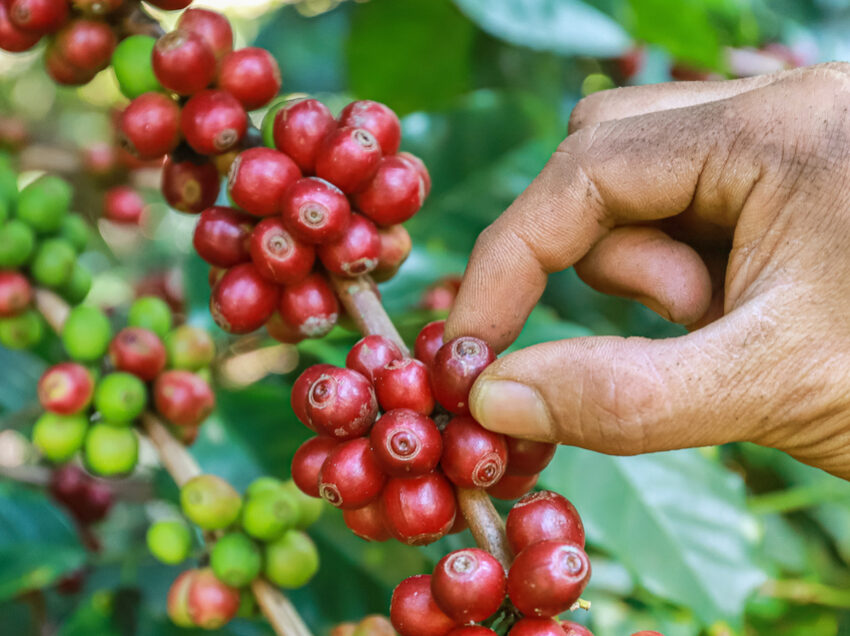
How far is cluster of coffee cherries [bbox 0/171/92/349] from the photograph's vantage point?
4.26 feet

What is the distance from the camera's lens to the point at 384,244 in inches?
41.4

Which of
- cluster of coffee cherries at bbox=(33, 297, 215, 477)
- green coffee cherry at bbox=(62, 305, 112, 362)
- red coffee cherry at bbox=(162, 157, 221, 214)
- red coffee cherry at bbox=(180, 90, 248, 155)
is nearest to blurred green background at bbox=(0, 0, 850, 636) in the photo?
cluster of coffee cherries at bbox=(33, 297, 215, 477)

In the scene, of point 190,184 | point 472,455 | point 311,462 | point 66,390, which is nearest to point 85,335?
point 66,390

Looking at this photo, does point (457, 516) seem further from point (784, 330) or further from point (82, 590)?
point (82, 590)

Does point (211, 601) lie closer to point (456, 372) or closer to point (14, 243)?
point (456, 372)

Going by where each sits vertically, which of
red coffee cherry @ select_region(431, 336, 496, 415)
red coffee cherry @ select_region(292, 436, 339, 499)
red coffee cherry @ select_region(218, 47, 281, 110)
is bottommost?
red coffee cherry @ select_region(292, 436, 339, 499)

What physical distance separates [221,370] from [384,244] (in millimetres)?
1085

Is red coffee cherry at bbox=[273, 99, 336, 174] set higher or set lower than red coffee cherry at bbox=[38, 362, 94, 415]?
higher

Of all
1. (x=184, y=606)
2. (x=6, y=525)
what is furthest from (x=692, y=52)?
(x=6, y=525)

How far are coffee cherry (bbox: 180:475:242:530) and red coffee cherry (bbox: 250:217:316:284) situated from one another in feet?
1.19

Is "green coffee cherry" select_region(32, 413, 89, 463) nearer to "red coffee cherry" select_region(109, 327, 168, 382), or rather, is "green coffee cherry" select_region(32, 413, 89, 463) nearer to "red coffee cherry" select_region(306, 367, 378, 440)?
"red coffee cherry" select_region(109, 327, 168, 382)

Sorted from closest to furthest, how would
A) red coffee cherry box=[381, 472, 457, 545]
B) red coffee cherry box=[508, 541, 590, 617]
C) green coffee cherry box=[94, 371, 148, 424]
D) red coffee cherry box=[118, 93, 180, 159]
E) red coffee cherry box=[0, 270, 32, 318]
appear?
1. red coffee cherry box=[508, 541, 590, 617]
2. red coffee cherry box=[381, 472, 457, 545]
3. red coffee cherry box=[118, 93, 180, 159]
4. green coffee cherry box=[94, 371, 148, 424]
5. red coffee cherry box=[0, 270, 32, 318]

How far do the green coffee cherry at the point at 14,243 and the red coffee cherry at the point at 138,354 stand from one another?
0.77 feet

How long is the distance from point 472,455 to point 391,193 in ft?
1.28
